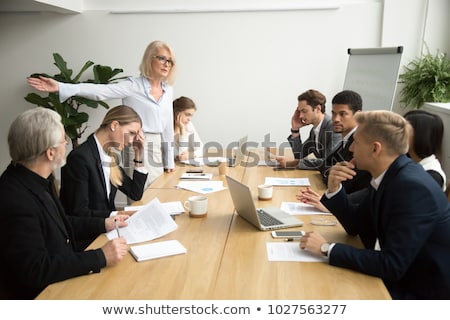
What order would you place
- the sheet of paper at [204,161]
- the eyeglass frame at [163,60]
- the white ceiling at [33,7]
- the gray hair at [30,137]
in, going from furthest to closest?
1. the white ceiling at [33,7]
2. the sheet of paper at [204,161]
3. the eyeglass frame at [163,60]
4. the gray hair at [30,137]

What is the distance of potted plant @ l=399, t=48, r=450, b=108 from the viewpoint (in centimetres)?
425

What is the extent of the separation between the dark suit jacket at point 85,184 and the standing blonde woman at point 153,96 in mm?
921

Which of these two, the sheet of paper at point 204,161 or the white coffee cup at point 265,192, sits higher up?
the white coffee cup at point 265,192

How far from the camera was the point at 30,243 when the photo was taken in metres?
1.56

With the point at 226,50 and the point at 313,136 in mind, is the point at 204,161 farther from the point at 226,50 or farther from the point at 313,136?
the point at 226,50

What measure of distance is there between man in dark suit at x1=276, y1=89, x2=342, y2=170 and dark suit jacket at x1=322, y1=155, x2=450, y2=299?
5.34 feet

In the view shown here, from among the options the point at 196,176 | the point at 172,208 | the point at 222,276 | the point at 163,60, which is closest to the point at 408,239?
the point at 222,276

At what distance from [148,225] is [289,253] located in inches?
26.5

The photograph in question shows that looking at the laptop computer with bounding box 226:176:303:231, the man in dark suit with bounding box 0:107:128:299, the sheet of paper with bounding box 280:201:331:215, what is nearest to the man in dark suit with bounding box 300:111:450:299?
the laptop computer with bounding box 226:176:303:231

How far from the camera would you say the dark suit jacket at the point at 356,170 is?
8.39ft

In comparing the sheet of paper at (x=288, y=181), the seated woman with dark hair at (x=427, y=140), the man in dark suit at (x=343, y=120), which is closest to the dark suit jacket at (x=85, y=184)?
the sheet of paper at (x=288, y=181)

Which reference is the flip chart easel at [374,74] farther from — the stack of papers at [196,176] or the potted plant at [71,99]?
the potted plant at [71,99]

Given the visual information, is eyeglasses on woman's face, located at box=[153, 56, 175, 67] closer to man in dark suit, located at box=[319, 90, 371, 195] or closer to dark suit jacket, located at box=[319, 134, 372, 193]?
man in dark suit, located at box=[319, 90, 371, 195]

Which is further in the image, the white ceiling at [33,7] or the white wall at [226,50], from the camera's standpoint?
the white wall at [226,50]
